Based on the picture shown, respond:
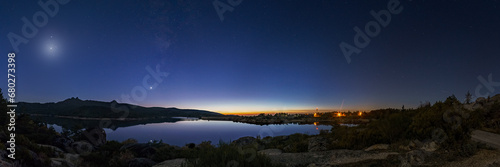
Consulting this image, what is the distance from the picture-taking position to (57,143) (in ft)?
46.4

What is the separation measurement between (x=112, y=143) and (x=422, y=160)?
55.0 ft

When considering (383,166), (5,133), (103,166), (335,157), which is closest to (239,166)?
(383,166)

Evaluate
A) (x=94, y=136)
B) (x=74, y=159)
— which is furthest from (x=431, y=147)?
(x=94, y=136)

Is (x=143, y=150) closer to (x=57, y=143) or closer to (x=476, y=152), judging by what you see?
(x=57, y=143)

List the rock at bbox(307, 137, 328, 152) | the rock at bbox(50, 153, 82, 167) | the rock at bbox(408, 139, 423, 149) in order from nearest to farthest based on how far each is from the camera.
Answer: the rock at bbox(408, 139, 423, 149) → the rock at bbox(50, 153, 82, 167) → the rock at bbox(307, 137, 328, 152)

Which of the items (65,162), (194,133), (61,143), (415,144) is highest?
(61,143)

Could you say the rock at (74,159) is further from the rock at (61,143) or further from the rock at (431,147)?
the rock at (431,147)

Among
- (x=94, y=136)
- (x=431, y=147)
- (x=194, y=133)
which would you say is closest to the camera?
(x=431, y=147)

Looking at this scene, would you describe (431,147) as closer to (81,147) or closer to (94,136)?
(81,147)

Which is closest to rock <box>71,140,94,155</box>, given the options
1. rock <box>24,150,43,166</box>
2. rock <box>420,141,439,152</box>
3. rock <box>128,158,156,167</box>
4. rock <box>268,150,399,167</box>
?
rock <box>128,158,156,167</box>

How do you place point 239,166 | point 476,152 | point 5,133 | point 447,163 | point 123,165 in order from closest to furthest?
point 239,166 → point 447,163 → point 476,152 → point 5,133 → point 123,165

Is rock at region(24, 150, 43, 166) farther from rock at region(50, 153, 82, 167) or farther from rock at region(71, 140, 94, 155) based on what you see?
rock at region(71, 140, 94, 155)

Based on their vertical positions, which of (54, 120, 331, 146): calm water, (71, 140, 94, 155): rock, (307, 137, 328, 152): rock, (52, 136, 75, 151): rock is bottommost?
(54, 120, 331, 146): calm water

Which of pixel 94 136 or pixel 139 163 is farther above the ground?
pixel 94 136
